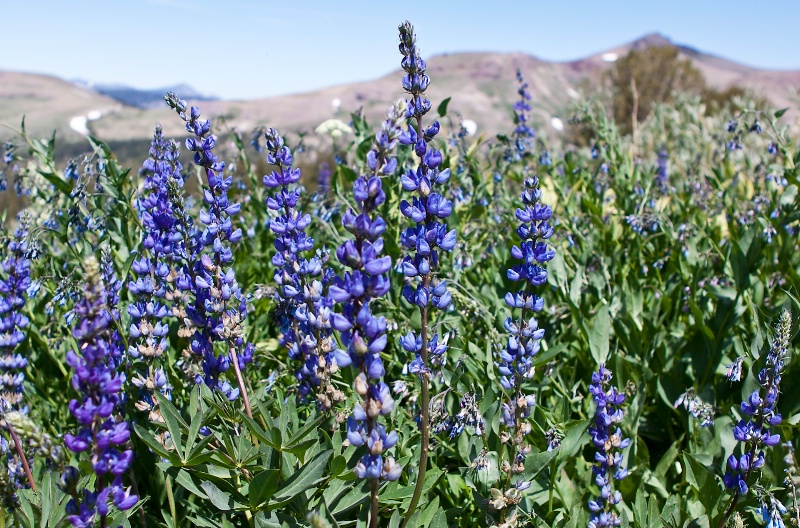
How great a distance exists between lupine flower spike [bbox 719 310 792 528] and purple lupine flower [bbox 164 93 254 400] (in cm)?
174

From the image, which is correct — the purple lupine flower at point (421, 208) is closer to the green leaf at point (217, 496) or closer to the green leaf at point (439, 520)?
the green leaf at point (439, 520)

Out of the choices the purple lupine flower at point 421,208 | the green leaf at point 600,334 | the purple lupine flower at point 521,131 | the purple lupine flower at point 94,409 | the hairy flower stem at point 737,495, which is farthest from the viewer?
the purple lupine flower at point 521,131

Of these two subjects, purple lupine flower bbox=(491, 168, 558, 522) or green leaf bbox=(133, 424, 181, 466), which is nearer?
green leaf bbox=(133, 424, 181, 466)

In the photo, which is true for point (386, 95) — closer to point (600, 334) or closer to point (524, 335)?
point (600, 334)

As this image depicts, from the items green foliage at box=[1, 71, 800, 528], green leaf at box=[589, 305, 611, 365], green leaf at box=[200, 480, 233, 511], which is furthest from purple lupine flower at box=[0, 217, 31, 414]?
green leaf at box=[589, 305, 611, 365]

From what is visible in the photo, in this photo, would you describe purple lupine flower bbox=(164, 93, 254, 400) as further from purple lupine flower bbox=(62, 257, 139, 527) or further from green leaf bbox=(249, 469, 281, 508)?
purple lupine flower bbox=(62, 257, 139, 527)

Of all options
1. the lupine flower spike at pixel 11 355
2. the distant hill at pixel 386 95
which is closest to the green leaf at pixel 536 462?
the lupine flower spike at pixel 11 355

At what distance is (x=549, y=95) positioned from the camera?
3888 cm

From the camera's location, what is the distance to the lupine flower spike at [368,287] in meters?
1.53

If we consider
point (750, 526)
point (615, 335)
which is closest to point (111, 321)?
point (615, 335)

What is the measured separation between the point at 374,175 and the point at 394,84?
→ 40.2 m

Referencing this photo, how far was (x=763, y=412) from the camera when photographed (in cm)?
216

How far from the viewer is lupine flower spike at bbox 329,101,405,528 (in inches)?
60.2

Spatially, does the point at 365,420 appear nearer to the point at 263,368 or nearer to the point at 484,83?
the point at 263,368
